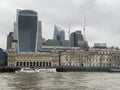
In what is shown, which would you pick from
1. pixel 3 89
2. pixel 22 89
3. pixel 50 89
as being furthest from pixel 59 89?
pixel 3 89

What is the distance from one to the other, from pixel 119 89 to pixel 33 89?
17.6 m

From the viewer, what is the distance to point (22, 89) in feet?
228

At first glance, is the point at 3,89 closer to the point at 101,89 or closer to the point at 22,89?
the point at 22,89

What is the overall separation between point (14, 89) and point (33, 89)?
4.03m

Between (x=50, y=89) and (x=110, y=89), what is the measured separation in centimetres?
1239

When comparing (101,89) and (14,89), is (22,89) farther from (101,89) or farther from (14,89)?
(101,89)

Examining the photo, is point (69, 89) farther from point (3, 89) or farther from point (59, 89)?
point (3, 89)

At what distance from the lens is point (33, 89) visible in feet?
228

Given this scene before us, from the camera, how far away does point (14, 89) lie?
230 feet

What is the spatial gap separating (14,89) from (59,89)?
366 inches

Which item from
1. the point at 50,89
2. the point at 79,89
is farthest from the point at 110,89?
the point at 50,89

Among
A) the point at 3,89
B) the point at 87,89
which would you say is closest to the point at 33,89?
the point at 3,89

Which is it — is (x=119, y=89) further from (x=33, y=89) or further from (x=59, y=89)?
(x=33, y=89)

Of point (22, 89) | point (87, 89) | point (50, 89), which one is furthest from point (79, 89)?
point (22, 89)
